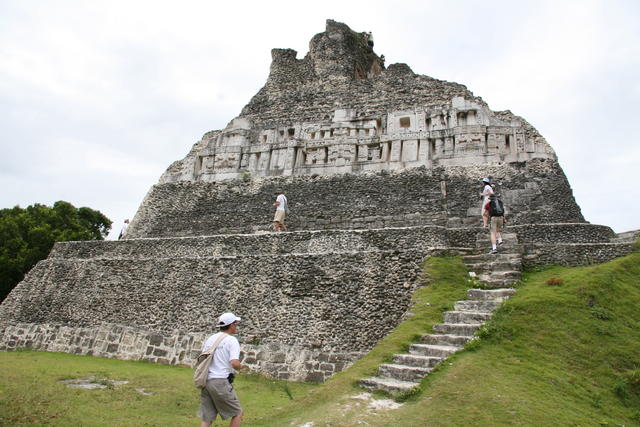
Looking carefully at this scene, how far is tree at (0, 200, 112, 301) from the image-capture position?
26297mm

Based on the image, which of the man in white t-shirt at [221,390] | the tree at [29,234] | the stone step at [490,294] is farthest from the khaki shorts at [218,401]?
the tree at [29,234]

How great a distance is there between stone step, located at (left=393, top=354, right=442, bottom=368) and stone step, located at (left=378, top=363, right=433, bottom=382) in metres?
0.10

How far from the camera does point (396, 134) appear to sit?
19.1m

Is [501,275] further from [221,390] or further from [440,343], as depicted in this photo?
[221,390]

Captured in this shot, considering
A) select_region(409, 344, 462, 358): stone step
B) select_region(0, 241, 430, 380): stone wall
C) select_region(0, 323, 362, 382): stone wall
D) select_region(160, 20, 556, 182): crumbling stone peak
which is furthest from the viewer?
select_region(160, 20, 556, 182): crumbling stone peak

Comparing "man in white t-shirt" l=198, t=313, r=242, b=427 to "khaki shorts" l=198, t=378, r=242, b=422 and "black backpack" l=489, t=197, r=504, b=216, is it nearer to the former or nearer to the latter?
"khaki shorts" l=198, t=378, r=242, b=422

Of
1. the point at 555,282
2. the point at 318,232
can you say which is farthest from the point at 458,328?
the point at 318,232

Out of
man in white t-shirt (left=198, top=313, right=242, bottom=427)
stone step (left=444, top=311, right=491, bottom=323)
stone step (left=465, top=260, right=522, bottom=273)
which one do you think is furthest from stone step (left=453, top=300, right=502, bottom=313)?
man in white t-shirt (left=198, top=313, right=242, bottom=427)

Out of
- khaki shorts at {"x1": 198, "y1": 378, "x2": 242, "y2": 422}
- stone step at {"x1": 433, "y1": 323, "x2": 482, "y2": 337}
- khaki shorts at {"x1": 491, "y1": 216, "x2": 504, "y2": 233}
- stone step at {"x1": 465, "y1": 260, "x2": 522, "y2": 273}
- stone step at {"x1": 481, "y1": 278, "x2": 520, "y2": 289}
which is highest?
khaki shorts at {"x1": 491, "y1": 216, "x2": 504, "y2": 233}

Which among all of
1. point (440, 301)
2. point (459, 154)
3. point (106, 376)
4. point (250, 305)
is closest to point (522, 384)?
point (440, 301)

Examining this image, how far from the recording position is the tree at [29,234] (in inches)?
1035

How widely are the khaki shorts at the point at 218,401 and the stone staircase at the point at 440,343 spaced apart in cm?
238

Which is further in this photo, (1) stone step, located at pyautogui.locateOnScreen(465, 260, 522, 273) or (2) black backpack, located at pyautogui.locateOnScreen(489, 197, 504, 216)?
(2) black backpack, located at pyautogui.locateOnScreen(489, 197, 504, 216)

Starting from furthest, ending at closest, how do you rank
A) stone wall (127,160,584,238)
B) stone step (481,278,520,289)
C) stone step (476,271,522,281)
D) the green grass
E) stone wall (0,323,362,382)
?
stone wall (127,160,584,238)
stone wall (0,323,362,382)
stone step (476,271,522,281)
stone step (481,278,520,289)
the green grass
